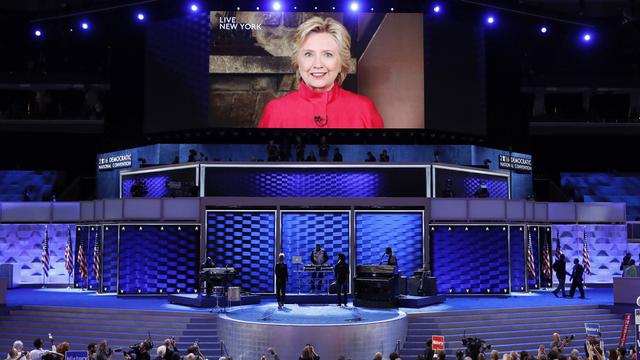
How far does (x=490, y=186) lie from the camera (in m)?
29.1

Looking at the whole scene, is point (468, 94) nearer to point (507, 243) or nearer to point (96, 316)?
point (507, 243)

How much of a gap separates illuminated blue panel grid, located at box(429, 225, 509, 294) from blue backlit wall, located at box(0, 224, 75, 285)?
15264 millimetres

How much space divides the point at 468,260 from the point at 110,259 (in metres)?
12.3

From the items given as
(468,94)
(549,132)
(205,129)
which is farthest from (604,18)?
(205,129)

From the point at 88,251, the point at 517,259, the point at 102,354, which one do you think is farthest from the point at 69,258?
the point at 517,259

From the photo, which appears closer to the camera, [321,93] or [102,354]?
[102,354]

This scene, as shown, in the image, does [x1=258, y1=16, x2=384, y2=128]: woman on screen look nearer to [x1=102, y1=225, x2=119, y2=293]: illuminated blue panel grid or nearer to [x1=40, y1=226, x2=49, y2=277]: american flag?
[x1=102, y1=225, x2=119, y2=293]: illuminated blue panel grid

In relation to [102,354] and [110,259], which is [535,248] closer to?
[110,259]

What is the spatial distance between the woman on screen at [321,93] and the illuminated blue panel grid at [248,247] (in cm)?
582

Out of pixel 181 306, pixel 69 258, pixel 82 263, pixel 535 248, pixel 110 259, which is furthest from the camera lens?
pixel 69 258

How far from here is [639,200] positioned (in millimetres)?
34969

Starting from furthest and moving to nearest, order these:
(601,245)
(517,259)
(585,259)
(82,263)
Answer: (601,245)
(585,259)
(82,263)
(517,259)

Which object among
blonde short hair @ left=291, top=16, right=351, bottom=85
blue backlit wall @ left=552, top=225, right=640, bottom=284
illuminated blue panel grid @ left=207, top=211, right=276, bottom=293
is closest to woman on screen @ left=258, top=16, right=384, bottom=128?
blonde short hair @ left=291, top=16, right=351, bottom=85

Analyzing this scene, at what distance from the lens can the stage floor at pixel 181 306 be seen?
69.9 ft
